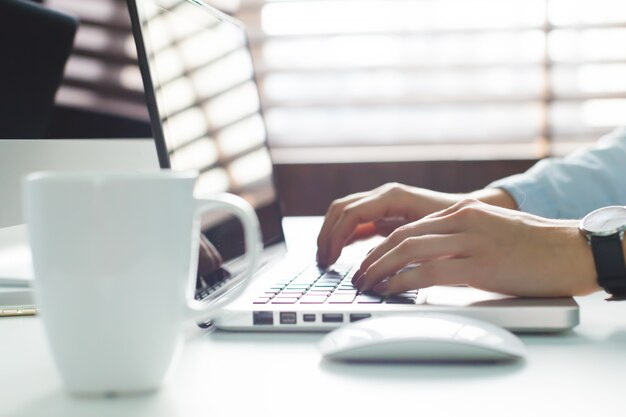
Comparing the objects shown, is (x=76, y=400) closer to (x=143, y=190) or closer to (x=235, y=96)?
(x=143, y=190)

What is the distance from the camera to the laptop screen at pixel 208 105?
0.64 metres

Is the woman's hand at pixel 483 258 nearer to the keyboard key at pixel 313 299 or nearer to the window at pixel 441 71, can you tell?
the keyboard key at pixel 313 299

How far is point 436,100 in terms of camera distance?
70.8 inches

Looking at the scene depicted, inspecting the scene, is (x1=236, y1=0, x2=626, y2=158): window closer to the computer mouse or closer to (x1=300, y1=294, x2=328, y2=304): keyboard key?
(x1=300, y1=294, x2=328, y2=304): keyboard key

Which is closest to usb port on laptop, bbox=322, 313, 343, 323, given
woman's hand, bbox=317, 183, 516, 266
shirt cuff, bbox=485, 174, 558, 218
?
woman's hand, bbox=317, 183, 516, 266

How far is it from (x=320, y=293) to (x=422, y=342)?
0.18m

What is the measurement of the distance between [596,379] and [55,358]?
31cm

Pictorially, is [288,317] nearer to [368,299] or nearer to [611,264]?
[368,299]

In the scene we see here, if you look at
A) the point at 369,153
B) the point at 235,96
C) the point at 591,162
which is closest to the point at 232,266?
the point at 235,96

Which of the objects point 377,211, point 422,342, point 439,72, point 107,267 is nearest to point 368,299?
point 422,342

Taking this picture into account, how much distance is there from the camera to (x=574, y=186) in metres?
1.05

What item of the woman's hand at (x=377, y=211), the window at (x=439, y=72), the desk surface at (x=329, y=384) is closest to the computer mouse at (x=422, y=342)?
the desk surface at (x=329, y=384)

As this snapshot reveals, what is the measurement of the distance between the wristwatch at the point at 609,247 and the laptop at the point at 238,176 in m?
0.07

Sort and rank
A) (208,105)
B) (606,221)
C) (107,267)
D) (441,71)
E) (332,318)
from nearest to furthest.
→ (107,267), (332,318), (606,221), (208,105), (441,71)
